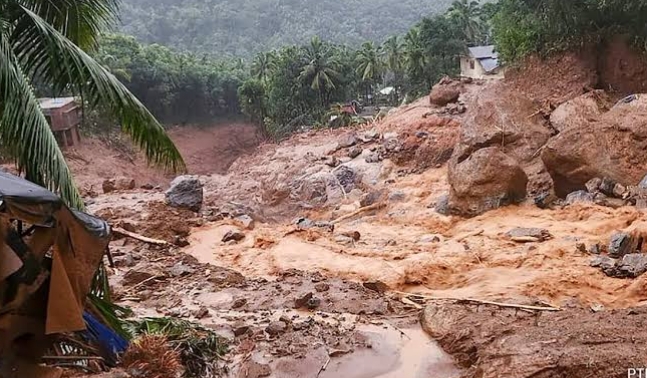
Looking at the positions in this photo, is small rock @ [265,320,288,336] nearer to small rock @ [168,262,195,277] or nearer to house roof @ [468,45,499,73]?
small rock @ [168,262,195,277]

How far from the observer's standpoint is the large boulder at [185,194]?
15977mm

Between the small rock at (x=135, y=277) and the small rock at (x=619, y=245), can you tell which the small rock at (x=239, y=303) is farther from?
the small rock at (x=619, y=245)

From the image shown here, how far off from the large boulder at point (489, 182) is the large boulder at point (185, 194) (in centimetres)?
663

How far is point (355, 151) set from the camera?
20531 millimetres

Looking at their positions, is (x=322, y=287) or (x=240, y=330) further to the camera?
(x=322, y=287)

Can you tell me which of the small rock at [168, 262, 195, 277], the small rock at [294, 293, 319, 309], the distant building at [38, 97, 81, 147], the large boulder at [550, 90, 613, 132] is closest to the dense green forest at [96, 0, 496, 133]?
the distant building at [38, 97, 81, 147]

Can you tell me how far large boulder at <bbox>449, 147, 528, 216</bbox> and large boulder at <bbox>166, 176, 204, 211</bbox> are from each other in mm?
6631

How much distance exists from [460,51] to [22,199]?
1201 inches

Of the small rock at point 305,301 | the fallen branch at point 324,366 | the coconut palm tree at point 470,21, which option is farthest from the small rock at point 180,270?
the coconut palm tree at point 470,21

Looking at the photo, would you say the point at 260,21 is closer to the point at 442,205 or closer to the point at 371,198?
the point at 371,198

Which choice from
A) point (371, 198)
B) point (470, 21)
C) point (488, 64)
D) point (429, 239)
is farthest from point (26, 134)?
point (470, 21)

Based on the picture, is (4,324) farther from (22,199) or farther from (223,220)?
(223,220)

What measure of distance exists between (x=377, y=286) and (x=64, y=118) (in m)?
21.0

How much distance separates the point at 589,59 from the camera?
58.8 ft
